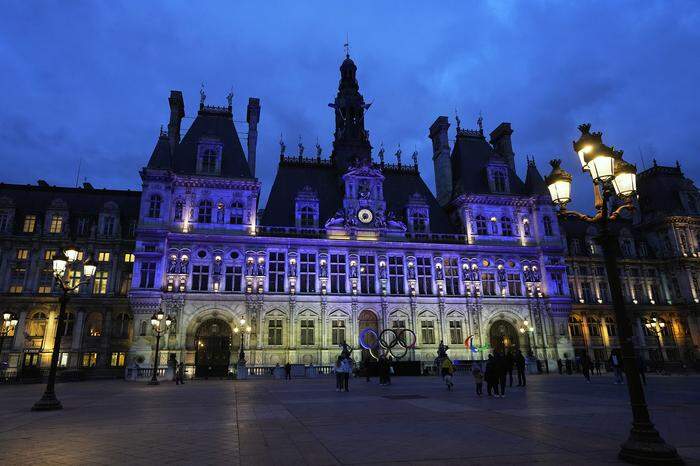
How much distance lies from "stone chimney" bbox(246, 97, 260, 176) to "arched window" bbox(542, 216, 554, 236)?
31478 mm

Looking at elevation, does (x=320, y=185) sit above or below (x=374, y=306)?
above

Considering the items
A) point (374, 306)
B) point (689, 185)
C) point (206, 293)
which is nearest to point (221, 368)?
point (206, 293)

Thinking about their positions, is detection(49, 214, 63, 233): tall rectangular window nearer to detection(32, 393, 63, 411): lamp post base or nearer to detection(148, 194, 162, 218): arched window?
detection(148, 194, 162, 218): arched window

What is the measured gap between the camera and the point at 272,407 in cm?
Answer: 1424

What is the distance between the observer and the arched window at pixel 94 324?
42438 millimetres

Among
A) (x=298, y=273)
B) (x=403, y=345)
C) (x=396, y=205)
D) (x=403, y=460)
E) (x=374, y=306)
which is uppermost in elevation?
(x=396, y=205)

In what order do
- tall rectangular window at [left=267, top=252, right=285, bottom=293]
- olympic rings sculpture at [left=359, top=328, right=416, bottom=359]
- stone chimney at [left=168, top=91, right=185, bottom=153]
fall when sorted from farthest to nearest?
stone chimney at [left=168, top=91, right=185, bottom=153], tall rectangular window at [left=267, top=252, right=285, bottom=293], olympic rings sculpture at [left=359, top=328, right=416, bottom=359]

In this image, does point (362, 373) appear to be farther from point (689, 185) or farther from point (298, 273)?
point (689, 185)

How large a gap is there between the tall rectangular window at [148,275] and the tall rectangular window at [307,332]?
43.2 feet

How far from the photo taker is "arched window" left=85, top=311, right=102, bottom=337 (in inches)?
1671

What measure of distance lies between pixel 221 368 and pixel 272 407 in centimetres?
2513

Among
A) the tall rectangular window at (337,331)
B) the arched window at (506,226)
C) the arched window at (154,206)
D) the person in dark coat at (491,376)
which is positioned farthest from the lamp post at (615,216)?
the arched window at (506,226)

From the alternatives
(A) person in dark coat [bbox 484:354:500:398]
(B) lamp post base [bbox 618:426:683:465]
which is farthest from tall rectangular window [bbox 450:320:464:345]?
(B) lamp post base [bbox 618:426:683:465]

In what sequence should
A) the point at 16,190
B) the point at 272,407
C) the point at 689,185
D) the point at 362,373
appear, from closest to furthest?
the point at 272,407, the point at 362,373, the point at 16,190, the point at 689,185
